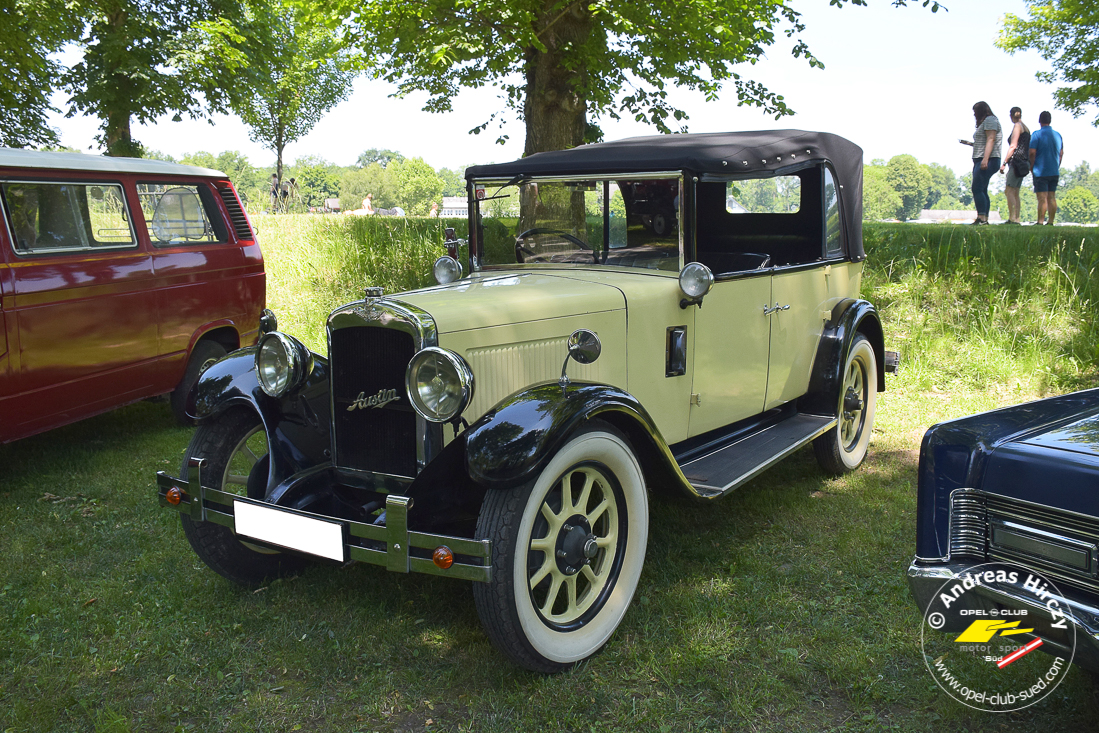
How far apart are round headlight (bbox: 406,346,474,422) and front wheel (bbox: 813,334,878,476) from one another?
2.87 metres

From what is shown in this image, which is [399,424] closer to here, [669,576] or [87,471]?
[669,576]

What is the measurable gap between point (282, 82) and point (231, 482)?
33.2m

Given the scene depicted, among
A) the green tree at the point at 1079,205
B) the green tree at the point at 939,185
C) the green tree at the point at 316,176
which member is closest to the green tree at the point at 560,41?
the green tree at the point at 1079,205

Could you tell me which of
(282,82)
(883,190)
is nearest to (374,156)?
(883,190)

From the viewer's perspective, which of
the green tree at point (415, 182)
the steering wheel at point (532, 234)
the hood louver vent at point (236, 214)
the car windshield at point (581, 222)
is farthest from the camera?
the green tree at point (415, 182)

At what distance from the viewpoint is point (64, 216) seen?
5160 millimetres

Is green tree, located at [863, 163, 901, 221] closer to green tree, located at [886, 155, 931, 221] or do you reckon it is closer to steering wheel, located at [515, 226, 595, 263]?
green tree, located at [886, 155, 931, 221]

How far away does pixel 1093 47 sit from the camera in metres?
14.1

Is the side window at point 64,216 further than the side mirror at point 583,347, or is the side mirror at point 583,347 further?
the side window at point 64,216

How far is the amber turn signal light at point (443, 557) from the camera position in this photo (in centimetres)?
256

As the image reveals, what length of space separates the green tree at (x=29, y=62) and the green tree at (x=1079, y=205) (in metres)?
63.2

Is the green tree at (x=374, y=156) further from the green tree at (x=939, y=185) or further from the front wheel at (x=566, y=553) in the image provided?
the front wheel at (x=566, y=553)

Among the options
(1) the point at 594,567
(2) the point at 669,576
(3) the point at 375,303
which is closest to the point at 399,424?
(3) the point at 375,303

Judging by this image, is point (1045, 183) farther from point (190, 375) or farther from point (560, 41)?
point (190, 375)
